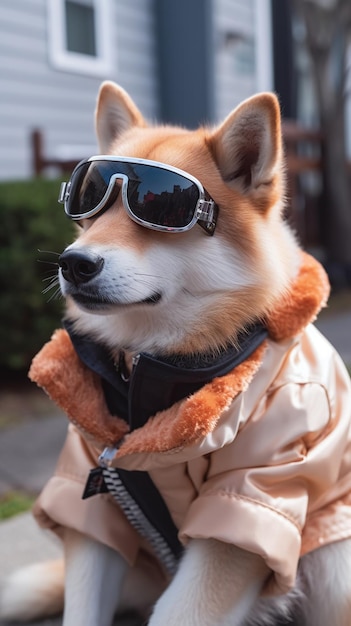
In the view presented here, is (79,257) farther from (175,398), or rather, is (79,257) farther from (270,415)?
(270,415)

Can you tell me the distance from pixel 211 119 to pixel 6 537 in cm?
569

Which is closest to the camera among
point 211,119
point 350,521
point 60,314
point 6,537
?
point 350,521

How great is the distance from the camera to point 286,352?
1775 millimetres

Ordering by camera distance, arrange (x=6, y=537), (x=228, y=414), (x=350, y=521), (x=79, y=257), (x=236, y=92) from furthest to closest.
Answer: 1. (x=236, y=92)
2. (x=6, y=537)
3. (x=350, y=521)
4. (x=228, y=414)
5. (x=79, y=257)

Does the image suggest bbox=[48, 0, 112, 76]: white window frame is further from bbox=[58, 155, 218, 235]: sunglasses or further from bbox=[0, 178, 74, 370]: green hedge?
bbox=[58, 155, 218, 235]: sunglasses

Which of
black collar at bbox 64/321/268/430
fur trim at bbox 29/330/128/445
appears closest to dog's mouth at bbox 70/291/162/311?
black collar at bbox 64/321/268/430

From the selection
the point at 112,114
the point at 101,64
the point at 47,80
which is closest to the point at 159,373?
the point at 112,114

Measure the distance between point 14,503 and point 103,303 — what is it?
5.05 ft

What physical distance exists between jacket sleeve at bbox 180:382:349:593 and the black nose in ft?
1.74

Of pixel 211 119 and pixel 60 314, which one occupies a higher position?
pixel 211 119

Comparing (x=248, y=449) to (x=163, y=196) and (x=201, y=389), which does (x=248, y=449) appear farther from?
(x=163, y=196)

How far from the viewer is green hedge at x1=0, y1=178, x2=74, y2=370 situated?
4.12 metres

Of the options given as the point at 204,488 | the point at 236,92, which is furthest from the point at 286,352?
A: the point at 236,92

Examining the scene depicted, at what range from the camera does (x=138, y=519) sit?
188 centimetres
